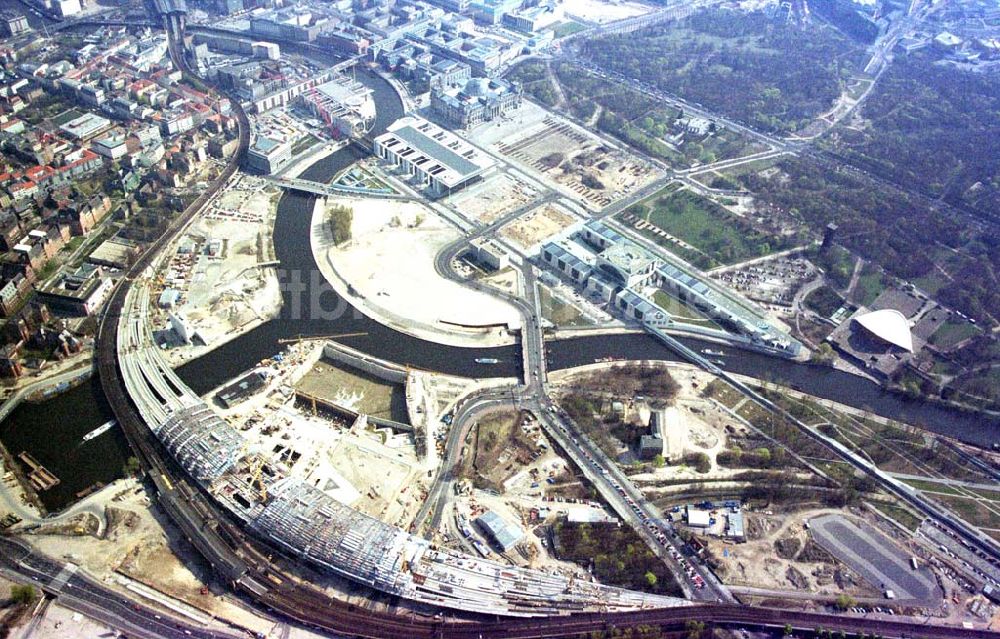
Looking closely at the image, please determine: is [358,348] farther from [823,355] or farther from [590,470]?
[823,355]

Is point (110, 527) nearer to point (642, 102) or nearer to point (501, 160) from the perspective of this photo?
point (501, 160)

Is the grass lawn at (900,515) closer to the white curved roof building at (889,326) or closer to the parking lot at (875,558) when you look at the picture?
the parking lot at (875,558)

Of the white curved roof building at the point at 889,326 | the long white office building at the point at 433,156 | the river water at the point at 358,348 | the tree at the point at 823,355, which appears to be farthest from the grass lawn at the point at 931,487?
the long white office building at the point at 433,156

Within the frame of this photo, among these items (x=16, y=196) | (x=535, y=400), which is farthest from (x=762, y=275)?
(x=16, y=196)

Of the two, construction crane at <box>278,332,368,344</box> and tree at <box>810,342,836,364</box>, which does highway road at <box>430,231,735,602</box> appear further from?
tree at <box>810,342,836,364</box>

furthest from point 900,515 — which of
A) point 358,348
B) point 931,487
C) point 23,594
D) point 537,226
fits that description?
point 23,594

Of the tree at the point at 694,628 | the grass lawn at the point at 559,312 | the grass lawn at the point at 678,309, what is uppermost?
the grass lawn at the point at 678,309
